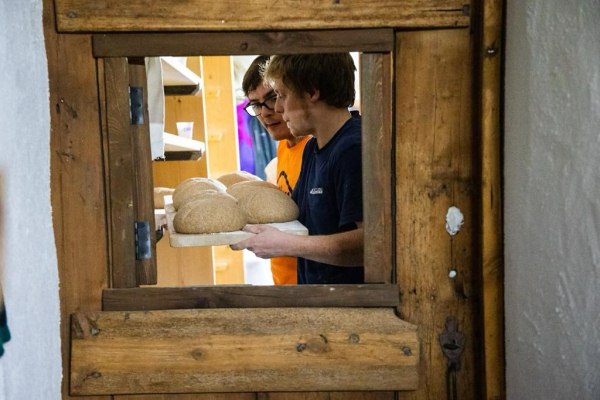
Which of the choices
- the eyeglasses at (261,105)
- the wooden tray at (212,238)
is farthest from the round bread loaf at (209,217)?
the eyeglasses at (261,105)

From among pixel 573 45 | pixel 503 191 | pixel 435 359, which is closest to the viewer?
pixel 573 45

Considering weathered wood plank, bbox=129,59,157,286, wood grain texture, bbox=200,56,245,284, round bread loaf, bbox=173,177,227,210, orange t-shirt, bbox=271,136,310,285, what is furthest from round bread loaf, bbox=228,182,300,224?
wood grain texture, bbox=200,56,245,284

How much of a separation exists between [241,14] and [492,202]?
62 centimetres

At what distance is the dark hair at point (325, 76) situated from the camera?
5.37ft

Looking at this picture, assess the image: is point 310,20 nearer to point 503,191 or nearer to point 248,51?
point 248,51

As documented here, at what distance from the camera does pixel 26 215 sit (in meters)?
1.01

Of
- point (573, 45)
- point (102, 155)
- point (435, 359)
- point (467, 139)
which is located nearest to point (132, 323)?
point (102, 155)

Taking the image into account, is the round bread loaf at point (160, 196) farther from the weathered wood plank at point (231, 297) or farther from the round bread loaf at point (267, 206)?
the weathered wood plank at point (231, 297)

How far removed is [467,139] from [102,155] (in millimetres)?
757

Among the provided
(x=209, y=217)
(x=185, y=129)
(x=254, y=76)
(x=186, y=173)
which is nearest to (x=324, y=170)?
(x=209, y=217)

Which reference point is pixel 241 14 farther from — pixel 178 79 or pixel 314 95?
pixel 178 79

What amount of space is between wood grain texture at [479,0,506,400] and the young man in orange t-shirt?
103cm

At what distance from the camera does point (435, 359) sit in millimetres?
1195

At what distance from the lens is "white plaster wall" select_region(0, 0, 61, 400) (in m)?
0.92
